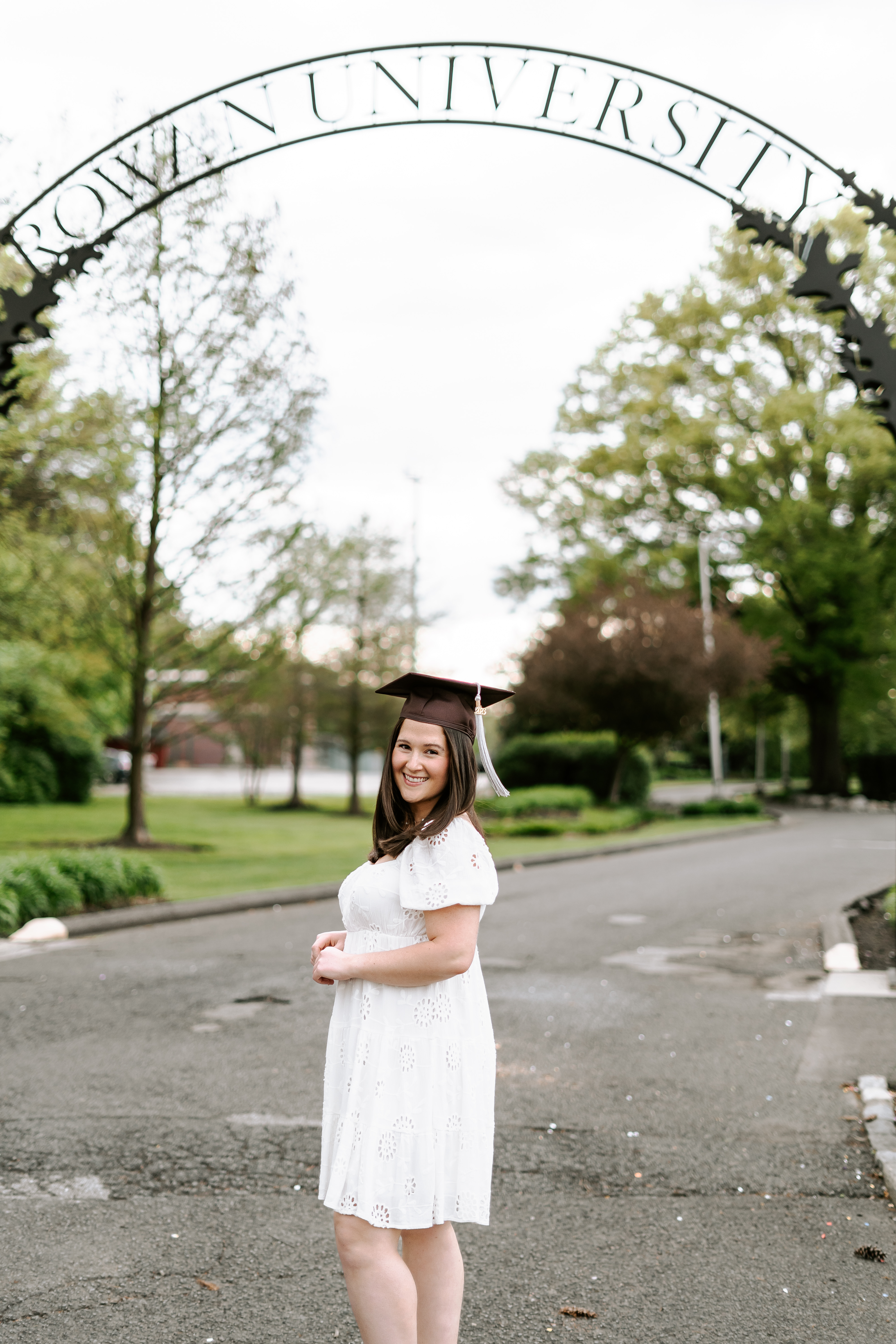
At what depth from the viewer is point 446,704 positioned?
290cm

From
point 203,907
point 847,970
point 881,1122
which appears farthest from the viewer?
point 203,907

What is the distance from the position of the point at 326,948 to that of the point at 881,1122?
139 inches

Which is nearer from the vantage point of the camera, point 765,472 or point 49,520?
point 49,520

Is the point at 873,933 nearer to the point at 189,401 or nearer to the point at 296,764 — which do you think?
the point at 189,401

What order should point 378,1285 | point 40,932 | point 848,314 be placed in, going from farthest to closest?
point 40,932, point 848,314, point 378,1285

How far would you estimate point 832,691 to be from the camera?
38125mm

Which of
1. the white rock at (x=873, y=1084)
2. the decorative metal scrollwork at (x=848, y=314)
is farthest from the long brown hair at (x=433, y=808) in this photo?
the decorative metal scrollwork at (x=848, y=314)

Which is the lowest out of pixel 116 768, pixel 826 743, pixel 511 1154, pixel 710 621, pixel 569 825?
pixel 511 1154

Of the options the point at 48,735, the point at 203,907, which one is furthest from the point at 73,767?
the point at 203,907

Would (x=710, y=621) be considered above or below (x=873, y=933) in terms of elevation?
above

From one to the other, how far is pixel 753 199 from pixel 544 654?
42.4 ft

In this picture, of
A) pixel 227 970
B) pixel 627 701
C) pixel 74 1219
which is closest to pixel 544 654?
pixel 627 701

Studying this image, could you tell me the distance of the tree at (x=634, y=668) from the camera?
29.0 m

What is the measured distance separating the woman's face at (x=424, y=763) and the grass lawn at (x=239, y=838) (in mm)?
10186
